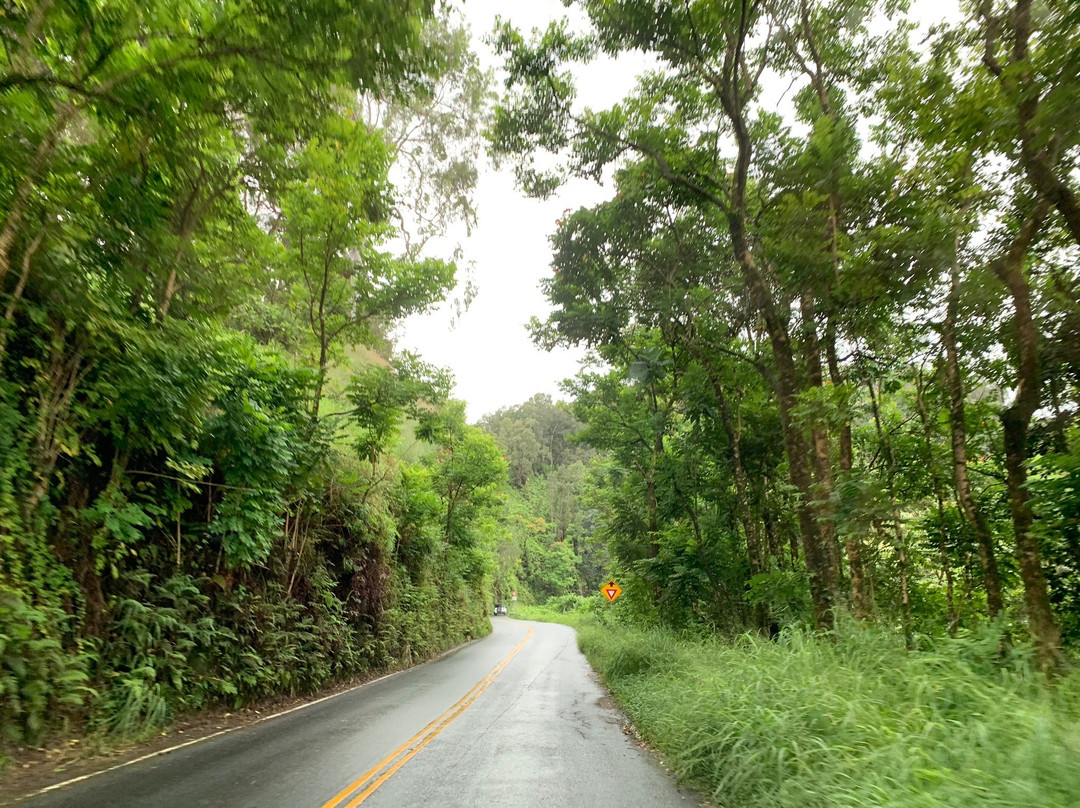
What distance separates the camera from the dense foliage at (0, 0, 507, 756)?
530 cm

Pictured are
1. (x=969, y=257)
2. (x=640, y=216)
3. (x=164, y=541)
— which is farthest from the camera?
(x=640, y=216)

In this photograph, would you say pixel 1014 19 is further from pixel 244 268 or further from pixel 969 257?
pixel 244 268

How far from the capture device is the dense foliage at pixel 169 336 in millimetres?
5305

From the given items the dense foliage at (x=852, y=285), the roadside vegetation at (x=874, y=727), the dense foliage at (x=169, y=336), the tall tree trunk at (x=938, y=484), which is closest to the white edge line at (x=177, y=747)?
the dense foliage at (x=169, y=336)

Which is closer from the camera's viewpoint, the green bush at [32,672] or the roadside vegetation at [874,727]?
Answer: the roadside vegetation at [874,727]

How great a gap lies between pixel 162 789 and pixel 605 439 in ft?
56.3

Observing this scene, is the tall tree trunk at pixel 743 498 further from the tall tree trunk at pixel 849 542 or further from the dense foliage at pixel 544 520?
the dense foliage at pixel 544 520

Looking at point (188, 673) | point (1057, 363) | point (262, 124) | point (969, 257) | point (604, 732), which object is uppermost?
point (262, 124)

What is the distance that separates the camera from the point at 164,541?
8219mm

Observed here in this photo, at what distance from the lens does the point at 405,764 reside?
608 cm

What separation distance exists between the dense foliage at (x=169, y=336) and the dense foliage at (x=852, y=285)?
505cm

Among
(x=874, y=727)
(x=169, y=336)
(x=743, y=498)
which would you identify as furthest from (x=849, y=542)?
(x=169, y=336)

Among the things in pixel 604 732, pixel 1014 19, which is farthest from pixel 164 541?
pixel 1014 19

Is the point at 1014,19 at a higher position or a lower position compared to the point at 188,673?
higher
